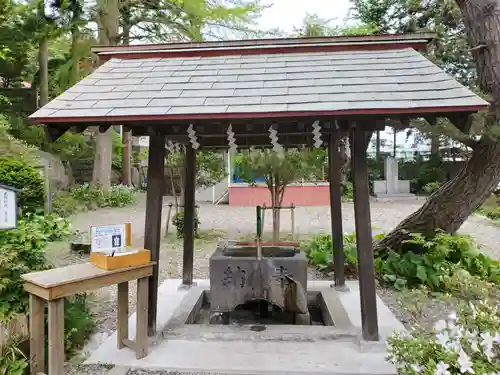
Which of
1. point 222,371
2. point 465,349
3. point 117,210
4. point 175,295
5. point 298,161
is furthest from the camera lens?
Answer: point 117,210

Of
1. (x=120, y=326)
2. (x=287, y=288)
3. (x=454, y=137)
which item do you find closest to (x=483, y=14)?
(x=454, y=137)

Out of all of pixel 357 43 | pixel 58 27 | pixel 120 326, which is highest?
pixel 58 27

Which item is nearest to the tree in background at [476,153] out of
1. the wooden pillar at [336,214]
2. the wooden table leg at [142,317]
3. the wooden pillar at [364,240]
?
the wooden pillar at [336,214]

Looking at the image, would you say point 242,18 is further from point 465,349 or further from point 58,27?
point 465,349

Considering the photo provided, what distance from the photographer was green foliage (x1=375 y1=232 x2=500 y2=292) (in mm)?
5211

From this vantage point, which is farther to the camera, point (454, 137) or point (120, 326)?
point (454, 137)

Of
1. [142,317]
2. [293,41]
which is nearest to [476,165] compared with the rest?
[293,41]

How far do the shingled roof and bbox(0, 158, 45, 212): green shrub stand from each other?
4.82 meters

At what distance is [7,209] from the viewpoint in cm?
297

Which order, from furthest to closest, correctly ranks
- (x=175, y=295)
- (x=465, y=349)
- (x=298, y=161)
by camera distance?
(x=298, y=161) → (x=175, y=295) → (x=465, y=349)

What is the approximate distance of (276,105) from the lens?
9.93 ft

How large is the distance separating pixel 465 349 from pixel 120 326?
2.76 meters

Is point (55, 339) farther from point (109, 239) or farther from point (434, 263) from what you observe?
point (434, 263)

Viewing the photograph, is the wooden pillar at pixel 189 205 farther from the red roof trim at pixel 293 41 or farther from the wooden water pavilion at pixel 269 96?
the red roof trim at pixel 293 41
